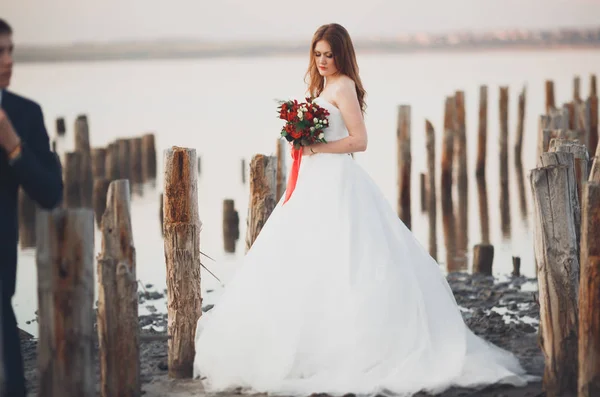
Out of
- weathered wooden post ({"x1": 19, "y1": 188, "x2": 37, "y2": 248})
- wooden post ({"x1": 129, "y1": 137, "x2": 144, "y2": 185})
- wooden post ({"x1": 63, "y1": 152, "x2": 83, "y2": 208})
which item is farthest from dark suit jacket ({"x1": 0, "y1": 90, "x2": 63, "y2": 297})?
wooden post ({"x1": 129, "y1": 137, "x2": 144, "y2": 185})

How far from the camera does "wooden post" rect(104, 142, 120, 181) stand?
20922 millimetres

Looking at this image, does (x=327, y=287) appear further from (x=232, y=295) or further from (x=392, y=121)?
(x=392, y=121)

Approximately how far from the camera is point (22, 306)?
11.6 m

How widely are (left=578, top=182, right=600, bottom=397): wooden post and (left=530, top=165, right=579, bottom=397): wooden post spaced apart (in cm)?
41

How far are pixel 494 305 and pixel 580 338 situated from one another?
4016 millimetres

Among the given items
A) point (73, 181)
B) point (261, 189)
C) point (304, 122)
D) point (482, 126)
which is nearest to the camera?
point (304, 122)

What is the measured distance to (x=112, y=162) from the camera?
2114 cm

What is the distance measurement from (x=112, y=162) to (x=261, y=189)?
13559 mm

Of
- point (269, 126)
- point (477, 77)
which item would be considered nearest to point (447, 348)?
point (269, 126)

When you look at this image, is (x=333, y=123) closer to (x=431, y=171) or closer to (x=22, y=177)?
(x=22, y=177)

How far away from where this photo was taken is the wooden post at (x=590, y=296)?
5531 mm

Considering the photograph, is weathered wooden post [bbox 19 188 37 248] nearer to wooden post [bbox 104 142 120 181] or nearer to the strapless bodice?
wooden post [bbox 104 142 120 181]

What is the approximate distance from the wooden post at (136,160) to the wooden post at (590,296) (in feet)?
58.1

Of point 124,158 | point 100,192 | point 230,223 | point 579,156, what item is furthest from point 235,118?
point 579,156
